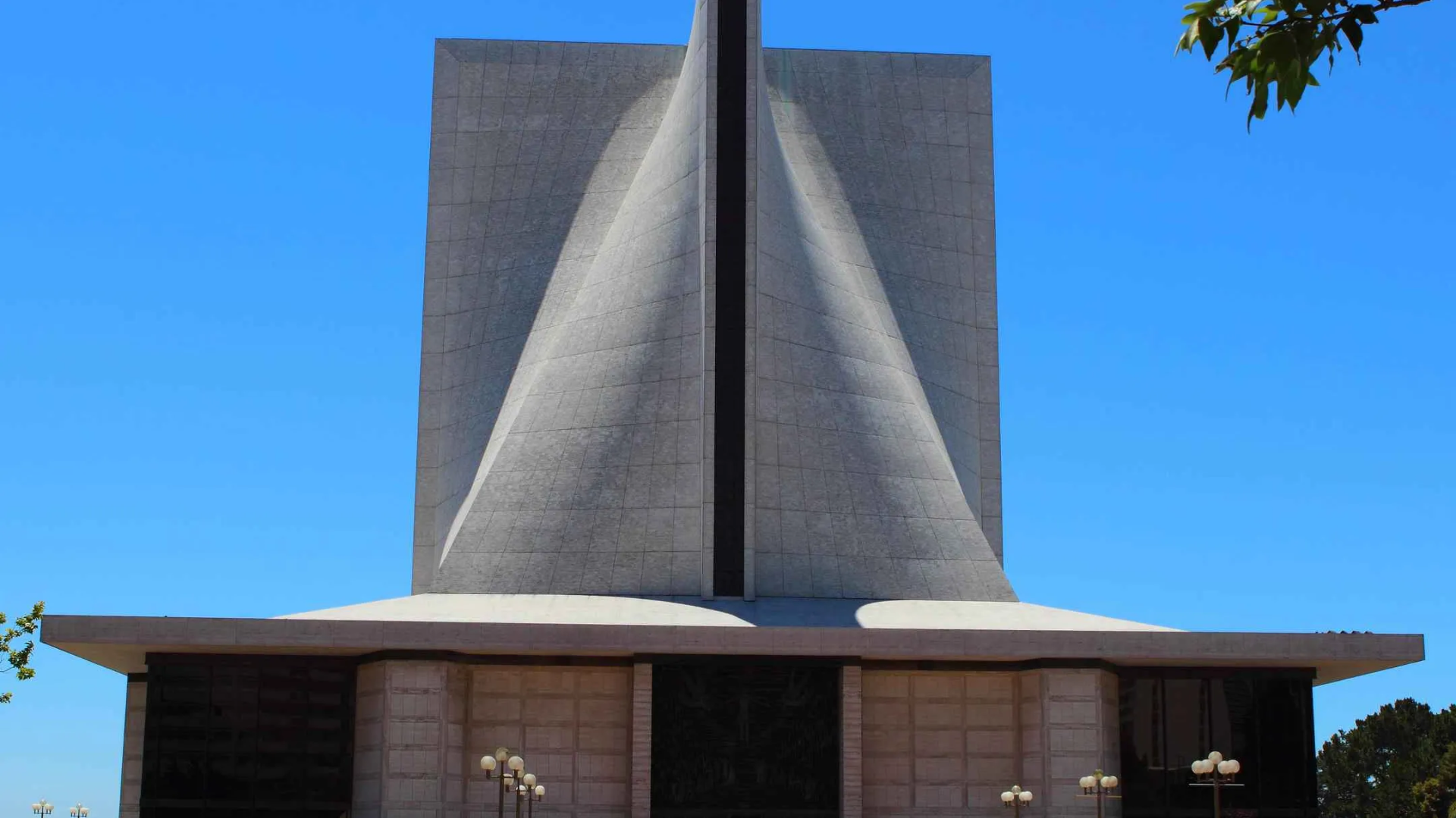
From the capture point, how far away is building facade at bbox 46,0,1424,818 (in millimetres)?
27703

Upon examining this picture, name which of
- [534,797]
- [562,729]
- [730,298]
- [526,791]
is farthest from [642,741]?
[730,298]

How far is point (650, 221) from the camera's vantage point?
3509 cm

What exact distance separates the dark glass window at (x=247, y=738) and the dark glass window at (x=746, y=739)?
16.9 feet

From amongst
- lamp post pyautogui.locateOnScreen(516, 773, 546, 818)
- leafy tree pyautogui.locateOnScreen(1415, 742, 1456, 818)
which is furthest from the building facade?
leafy tree pyautogui.locateOnScreen(1415, 742, 1456, 818)

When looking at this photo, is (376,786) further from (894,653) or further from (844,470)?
(844,470)

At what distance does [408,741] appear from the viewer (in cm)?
2720

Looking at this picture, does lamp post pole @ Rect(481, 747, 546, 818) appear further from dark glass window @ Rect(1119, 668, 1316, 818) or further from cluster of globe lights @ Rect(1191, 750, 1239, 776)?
dark glass window @ Rect(1119, 668, 1316, 818)

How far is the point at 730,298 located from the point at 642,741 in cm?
886

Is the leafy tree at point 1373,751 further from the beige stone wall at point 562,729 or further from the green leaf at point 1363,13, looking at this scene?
the green leaf at point 1363,13

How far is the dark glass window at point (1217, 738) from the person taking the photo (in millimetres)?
28031

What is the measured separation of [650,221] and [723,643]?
10664 mm

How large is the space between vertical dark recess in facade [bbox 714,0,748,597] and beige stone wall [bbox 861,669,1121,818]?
3856 millimetres

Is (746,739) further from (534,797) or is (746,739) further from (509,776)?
(509,776)

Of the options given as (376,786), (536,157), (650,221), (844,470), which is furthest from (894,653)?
(536,157)
